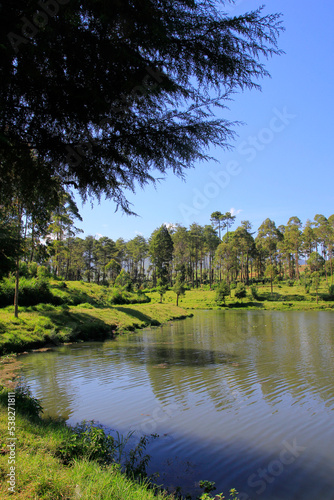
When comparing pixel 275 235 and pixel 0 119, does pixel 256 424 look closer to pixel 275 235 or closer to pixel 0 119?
pixel 0 119

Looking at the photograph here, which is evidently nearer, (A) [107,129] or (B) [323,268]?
(A) [107,129]

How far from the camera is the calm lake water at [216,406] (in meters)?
4.93

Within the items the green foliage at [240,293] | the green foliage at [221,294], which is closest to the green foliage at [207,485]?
the green foliage at [221,294]

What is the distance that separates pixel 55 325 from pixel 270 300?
44211 mm

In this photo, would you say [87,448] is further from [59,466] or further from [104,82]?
[104,82]

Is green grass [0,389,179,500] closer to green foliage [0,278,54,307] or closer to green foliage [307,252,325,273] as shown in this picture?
green foliage [0,278,54,307]

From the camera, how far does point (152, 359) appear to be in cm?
1410

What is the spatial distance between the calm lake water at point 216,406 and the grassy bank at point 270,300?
34.6 meters

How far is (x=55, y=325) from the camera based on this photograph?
18578 mm

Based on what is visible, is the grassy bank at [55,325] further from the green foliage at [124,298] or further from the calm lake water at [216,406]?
the green foliage at [124,298]

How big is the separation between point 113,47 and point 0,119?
62.9 inches

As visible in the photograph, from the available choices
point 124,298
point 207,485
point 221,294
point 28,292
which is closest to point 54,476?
point 207,485

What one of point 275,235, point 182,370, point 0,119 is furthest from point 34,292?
point 275,235

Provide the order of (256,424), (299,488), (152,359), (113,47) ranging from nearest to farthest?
(113,47), (299,488), (256,424), (152,359)
